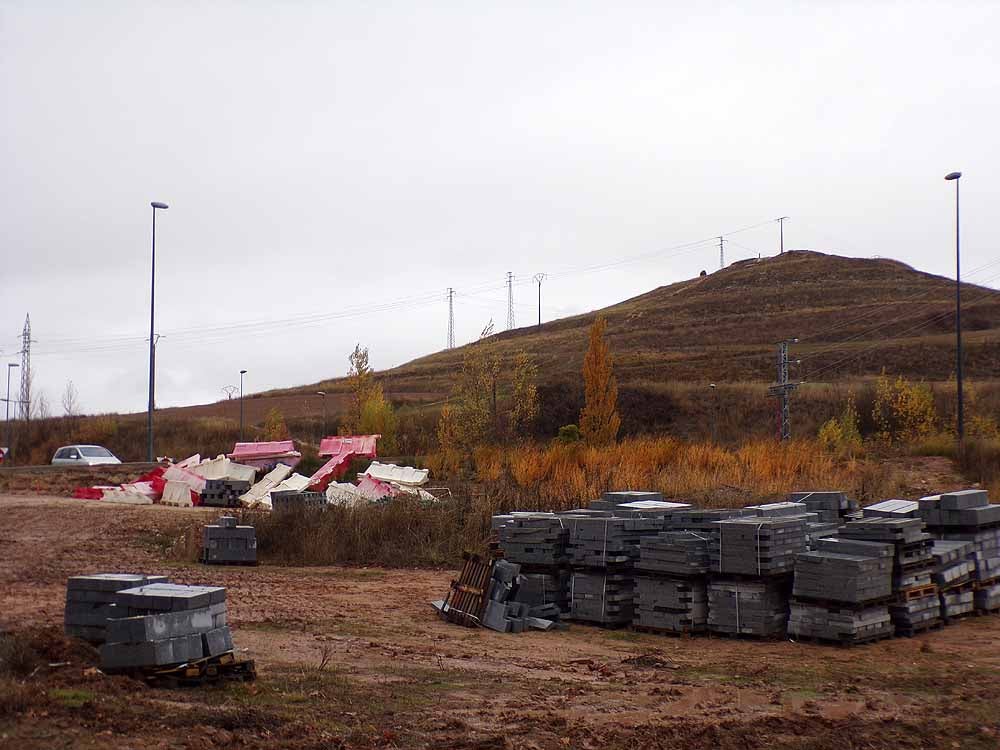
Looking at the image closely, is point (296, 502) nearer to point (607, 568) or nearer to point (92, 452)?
point (607, 568)

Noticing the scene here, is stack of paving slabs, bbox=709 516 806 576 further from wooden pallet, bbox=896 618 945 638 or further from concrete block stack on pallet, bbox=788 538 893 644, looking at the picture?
wooden pallet, bbox=896 618 945 638

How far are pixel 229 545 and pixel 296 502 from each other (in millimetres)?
2367

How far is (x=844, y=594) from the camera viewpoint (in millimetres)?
12078

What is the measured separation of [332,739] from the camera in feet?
23.5

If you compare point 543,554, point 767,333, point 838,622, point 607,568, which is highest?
point 767,333

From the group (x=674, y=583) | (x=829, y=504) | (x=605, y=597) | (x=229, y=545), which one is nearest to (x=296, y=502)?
(x=229, y=545)

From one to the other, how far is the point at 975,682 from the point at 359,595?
353 inches

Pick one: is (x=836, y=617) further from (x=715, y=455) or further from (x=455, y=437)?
(x=455, y=437)

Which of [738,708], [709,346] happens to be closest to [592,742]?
[738,708]

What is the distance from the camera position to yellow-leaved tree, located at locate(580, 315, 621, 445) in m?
41.3

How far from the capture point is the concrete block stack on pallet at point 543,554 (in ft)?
47.0

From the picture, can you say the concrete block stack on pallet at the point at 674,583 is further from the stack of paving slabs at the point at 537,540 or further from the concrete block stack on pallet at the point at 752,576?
the stack of paving slabs at the point at 537,540

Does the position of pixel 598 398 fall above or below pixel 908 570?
above

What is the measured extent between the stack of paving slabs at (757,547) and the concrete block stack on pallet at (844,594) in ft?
1.01
